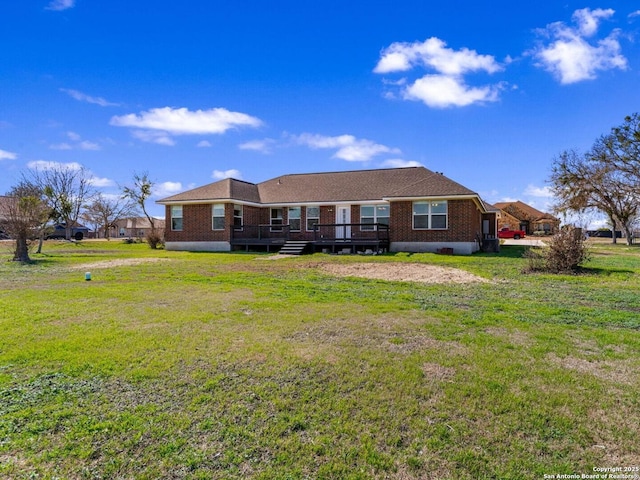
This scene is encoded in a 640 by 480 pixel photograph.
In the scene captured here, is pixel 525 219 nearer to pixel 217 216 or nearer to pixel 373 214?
pixel 373 214

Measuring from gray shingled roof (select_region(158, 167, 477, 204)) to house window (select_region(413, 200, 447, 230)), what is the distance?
2.44ft

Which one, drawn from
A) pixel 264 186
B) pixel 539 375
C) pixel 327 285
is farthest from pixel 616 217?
pixel 539 375

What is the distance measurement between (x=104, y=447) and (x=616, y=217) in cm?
4576

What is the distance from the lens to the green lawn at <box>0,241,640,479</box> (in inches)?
101

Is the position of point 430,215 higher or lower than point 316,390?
higher

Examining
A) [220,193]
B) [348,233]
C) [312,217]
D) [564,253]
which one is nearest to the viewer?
[564,253]

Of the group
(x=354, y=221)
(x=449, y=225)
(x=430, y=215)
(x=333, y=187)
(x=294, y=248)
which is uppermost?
(x=333, y=187)

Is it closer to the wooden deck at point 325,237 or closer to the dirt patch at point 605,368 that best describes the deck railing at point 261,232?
the wooden deck at point 325,237

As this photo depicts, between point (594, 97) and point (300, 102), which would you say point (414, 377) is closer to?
point (300, 102)

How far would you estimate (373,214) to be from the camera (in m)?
21.6

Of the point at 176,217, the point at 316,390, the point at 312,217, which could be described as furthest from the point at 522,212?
the point at 316,390

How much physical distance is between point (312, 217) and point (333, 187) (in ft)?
8.50

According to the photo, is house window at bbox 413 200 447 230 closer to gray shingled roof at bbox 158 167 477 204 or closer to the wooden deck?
gray shingled roof at bbox 158 167 477 204

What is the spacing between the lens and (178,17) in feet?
40.1
